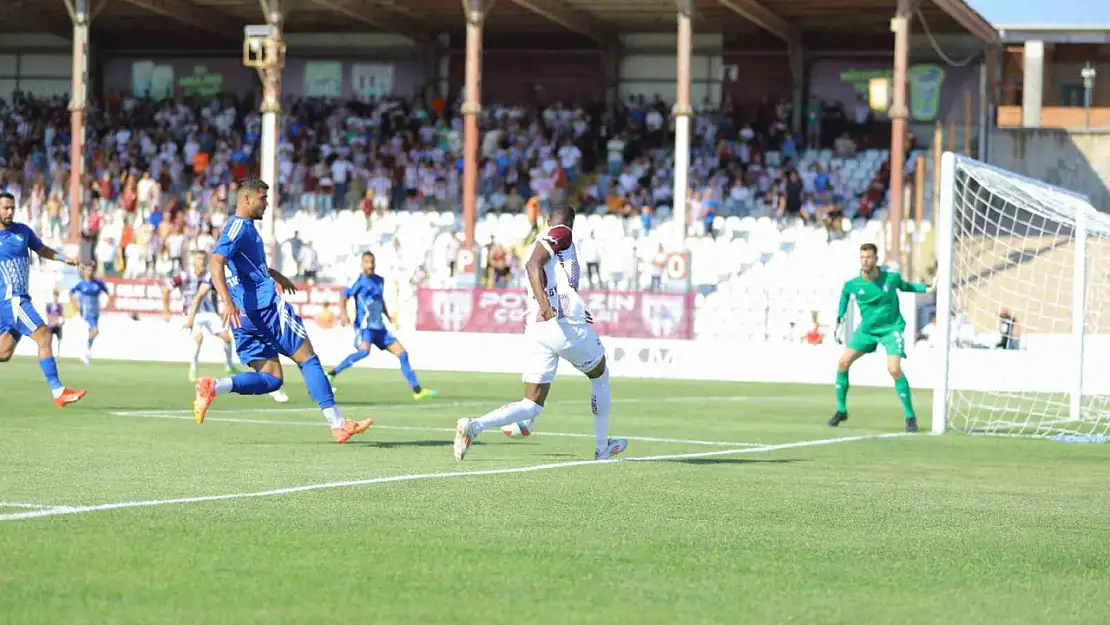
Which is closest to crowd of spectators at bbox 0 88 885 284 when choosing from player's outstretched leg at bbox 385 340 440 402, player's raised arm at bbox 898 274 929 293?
player's outstretched leg at bbox 385 340 440 402

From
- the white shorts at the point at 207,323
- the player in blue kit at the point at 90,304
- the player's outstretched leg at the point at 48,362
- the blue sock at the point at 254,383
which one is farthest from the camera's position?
the player in blue kit at the point at 90,304

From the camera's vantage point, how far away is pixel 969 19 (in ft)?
143

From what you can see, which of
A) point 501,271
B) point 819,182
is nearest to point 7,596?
point 501,271

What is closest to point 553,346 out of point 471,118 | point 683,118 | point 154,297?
→ point 683,118

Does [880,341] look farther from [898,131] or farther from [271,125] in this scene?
[271,125]

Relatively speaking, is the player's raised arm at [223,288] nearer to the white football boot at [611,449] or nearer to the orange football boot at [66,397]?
the white football boot at [611,449]

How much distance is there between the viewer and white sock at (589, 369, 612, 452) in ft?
41.5

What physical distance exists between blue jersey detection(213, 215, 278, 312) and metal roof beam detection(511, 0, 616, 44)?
28.9m

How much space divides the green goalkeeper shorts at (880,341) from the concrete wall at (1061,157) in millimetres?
26518

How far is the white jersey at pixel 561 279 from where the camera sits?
39.4 feet

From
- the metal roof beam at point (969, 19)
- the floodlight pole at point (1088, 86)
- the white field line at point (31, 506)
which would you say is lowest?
the white field line at point (31, 506)

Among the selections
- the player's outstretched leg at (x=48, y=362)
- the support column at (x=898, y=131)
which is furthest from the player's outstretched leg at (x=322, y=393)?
the support column at (x=898, y=131)

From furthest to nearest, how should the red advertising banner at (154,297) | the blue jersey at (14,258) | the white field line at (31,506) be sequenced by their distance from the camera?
the red advertising banner at (154,297)
the blue jersey at (14,258)
the white field line at (31,506)

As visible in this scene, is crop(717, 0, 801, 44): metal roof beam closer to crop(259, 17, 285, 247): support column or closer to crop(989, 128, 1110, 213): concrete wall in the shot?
crop(989, 128, 1110, 213): concrete wall
